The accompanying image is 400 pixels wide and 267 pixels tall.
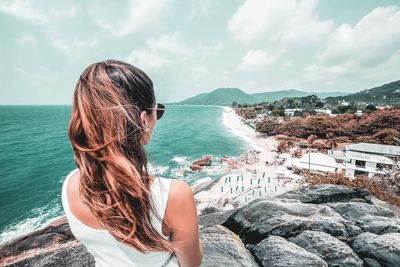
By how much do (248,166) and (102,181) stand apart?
3207cm

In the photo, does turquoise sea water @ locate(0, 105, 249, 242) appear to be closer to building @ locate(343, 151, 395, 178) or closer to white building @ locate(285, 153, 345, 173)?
white building @ locate(285, 153, 345, 173)

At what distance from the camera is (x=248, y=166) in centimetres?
3191

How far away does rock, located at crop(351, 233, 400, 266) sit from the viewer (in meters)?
4.01

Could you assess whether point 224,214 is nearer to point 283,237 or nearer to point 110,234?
point 283,237

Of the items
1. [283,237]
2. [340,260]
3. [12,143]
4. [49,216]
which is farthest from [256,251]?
[12,143]

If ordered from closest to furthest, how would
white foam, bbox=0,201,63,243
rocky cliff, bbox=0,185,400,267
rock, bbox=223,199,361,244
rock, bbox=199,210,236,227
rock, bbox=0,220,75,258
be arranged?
rocky cliff, bbox=0,185,400,267 → rock, bbox=223,199,361,244 → rock, bbox=199,210,236,227 → rock, bbox=0,220,75,258 → white foam, bbox=0,201,63,243

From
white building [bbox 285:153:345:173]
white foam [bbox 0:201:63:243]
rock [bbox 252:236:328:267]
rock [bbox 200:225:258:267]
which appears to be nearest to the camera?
rock [bbox 200:225:258:267]

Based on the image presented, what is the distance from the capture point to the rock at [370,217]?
16.7ft

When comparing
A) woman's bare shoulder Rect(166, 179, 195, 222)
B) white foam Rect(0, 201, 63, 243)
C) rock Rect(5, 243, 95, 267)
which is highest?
woman's bare shoulder Rect(166, 179, 195, 222)

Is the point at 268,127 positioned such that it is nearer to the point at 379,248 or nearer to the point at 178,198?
the point at 379,248

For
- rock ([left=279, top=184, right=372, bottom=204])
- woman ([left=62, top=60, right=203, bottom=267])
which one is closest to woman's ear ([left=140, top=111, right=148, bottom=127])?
woman ([left=62, top=60, right=203, bottom=267])

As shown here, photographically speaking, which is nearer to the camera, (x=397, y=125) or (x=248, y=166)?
(x=248, y=166)

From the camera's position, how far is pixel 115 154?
2.80 ft

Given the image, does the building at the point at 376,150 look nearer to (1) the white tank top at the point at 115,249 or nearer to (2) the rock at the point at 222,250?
(2) the rock at the point at 222,250
